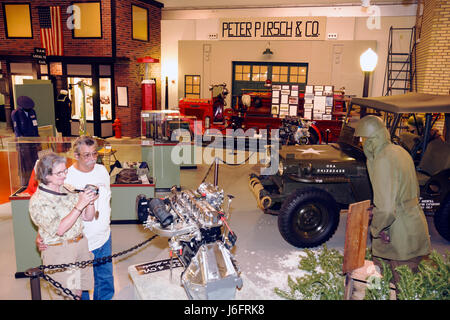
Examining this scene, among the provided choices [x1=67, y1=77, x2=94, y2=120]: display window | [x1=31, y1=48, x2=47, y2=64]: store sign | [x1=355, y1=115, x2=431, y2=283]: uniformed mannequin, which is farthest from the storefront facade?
[x1=355, y1=115, x2=431, y2=283]: uniformed mannequin

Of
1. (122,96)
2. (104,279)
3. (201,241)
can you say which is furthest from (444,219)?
(122,96)

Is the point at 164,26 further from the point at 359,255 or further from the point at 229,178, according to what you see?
the point at 359,255

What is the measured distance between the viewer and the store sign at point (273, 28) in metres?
14.2

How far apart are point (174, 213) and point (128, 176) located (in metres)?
2.88

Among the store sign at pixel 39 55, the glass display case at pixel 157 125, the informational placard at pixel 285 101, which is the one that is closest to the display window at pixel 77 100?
the store sign at pixel 39 55

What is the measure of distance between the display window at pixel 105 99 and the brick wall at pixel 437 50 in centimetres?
1051

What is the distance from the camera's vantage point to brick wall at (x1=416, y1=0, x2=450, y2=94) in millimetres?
9633

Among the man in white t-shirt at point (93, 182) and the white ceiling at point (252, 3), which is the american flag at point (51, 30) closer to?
the white ceiling at point (252, 3)

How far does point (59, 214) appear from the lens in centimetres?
294

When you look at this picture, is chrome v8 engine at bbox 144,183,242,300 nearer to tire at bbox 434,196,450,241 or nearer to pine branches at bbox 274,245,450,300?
pine branches at bbox 274,245,450,300

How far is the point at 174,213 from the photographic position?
327cm

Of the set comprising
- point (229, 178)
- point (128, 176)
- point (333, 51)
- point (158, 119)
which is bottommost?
point (229, 178)

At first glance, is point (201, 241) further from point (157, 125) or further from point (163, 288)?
point (157, 125)

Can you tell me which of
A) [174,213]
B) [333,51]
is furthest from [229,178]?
[333,51]
